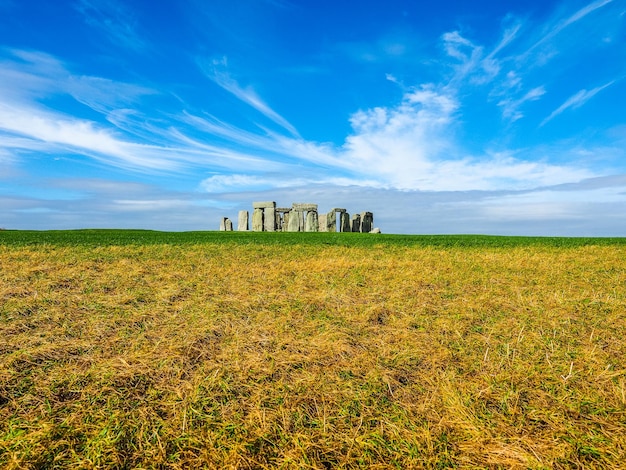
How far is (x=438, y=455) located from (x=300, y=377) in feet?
3.37

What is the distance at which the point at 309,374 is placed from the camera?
2.75 metres

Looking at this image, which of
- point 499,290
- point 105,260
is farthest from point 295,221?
point 499,290

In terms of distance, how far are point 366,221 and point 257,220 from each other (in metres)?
7.24

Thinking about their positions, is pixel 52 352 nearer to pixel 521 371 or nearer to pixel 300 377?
pixel 300 377

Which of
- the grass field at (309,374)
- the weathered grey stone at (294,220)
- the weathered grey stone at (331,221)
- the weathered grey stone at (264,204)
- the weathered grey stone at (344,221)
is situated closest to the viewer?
the grass field at (309,374)

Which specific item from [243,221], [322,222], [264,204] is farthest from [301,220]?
[243,221]

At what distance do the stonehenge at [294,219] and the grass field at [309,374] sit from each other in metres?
19.6

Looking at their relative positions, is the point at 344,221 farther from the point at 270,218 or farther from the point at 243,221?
the point at 243,221

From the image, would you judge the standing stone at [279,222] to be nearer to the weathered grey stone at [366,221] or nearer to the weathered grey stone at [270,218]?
the weathered grey stone at [270,218]

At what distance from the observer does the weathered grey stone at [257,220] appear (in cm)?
2547

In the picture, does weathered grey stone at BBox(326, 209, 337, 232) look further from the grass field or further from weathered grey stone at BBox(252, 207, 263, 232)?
the grass field

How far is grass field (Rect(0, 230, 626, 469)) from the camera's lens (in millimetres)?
2051

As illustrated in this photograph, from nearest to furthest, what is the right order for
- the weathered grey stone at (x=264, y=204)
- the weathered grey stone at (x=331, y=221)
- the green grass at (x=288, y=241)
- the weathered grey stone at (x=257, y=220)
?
1. the green grass at (x=288, y=241)
2. the weathered grey stone at (x=331, y=221)
3. the weathered grey stone at (x=264, y=204)
4. the weathered grey stone at (x=257, y=220)

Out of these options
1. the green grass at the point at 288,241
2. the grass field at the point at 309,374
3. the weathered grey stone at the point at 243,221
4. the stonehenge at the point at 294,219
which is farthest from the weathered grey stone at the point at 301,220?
the grass field at the point at 309,374
